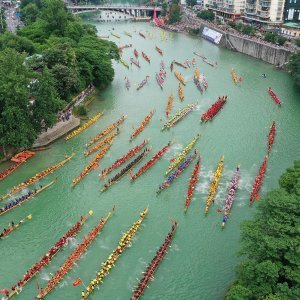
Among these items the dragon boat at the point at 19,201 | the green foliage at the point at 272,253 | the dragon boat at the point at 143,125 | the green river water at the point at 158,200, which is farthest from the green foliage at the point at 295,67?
the dragon boat at the point at 19,201

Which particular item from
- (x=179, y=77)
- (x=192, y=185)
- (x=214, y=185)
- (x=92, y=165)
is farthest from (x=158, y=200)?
(x=179, y=77)

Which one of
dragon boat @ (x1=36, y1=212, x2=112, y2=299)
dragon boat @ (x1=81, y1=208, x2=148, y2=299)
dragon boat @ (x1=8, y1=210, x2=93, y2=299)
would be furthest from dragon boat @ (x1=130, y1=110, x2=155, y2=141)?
dragon boat @ (x1=8, y1=210, x2=93, y2=299)

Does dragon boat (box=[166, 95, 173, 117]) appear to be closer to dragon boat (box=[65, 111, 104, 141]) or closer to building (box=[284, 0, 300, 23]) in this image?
dragon boat (box=[65, 111, 104, 141])

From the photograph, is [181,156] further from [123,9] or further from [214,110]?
[123,9]

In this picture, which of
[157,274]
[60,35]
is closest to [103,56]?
[60,35]

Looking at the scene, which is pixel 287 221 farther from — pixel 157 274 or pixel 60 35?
pixel 60 35

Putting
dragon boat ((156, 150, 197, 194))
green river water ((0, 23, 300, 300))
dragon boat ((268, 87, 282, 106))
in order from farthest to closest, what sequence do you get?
dragon boat ((268, 87, 282, 106)), dragon boat ((156, 150, 197, 194)), green river water ((0, 23, 300, 300))
